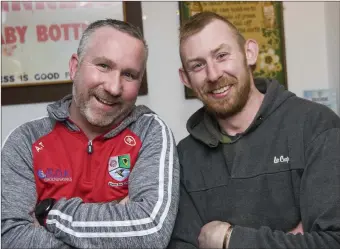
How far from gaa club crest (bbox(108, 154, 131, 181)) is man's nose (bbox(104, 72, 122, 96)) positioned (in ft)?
0.74

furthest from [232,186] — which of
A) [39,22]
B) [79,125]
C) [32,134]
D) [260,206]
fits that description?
[39,22]

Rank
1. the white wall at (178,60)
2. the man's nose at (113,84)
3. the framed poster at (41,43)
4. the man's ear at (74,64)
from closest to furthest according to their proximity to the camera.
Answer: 1. the man's nose at (113,84)
2. the man's ear at (74,64)
3. the framed poster at (41,43)
4. the white wall at (178,60)

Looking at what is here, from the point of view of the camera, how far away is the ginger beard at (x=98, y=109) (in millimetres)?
1344

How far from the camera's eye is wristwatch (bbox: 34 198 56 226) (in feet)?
3.92

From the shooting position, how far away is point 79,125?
1.43 meters

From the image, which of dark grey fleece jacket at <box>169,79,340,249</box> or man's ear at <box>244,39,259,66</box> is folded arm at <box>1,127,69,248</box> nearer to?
dark grey fleece jacket at <box>169,79,340,249</box>

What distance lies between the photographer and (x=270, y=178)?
1218 millimetres

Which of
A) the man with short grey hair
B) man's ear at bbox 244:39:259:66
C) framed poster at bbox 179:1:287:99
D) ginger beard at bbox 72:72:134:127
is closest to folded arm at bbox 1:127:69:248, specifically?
the man with short grey hair

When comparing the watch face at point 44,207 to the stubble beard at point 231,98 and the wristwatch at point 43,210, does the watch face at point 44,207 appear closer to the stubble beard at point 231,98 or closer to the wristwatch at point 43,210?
the wristwatch at point 43,210

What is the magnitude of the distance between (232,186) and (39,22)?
4.05 feet

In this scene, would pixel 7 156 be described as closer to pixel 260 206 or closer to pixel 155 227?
pixel 155 227

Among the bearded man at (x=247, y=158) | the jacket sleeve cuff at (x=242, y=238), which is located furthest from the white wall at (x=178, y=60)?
the jacket sleeve cuff at (x=242, y=238)

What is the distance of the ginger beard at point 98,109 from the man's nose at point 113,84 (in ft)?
0.09

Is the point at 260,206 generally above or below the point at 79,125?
below
